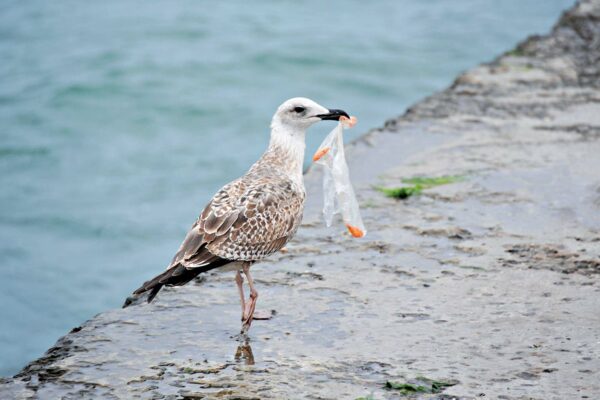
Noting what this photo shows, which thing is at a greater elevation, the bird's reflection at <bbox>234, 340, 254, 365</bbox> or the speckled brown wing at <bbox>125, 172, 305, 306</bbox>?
the speckled brown wing at <bbox>125, 172, 305, 306</bbox>

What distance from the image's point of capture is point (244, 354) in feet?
15.2

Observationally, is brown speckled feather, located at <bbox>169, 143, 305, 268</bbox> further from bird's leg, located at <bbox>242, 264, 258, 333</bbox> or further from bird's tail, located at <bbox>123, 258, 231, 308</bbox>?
bird's leg, located at <bbox>242, 264, 258, 333</bbox>

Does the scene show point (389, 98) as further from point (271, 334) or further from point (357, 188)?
point (271, 334)

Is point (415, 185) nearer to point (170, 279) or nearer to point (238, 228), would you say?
point (238, 228)

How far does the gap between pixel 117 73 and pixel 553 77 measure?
879cm

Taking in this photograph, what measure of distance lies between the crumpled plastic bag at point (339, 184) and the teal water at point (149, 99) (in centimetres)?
363

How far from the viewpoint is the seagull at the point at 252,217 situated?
4762 mm

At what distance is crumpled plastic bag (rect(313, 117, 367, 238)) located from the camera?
5.57m

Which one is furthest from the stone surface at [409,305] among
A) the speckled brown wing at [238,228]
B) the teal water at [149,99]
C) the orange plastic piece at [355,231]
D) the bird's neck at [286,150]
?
the teal water at [149,99]

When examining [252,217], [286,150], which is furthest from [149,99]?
[252,217]

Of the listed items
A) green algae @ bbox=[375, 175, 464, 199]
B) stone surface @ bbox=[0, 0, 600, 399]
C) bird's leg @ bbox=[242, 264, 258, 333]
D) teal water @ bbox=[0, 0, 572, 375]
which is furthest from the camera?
teal water @ bbox=[0, 0, 572, 375]

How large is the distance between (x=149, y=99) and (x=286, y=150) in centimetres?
1070

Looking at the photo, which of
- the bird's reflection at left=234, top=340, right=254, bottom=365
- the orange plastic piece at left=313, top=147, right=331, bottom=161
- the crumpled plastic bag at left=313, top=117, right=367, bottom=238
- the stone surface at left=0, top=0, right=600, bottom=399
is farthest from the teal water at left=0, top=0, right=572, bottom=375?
the bird's reflection at left=234, top=340, right=254, bottom=365

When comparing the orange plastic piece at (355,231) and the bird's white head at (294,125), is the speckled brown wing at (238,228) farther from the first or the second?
the orange plastic piece at (355,231)
